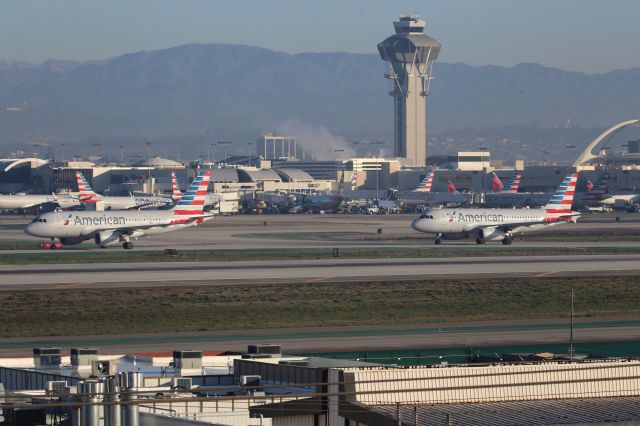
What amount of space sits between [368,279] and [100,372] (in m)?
48.4

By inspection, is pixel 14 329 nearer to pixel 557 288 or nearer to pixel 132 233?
pixel 557 288

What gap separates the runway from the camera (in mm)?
84625

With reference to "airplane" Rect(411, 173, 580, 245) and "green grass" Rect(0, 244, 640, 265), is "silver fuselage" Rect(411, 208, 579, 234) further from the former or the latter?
"green grass" Rect(0, 244, 640, 265)

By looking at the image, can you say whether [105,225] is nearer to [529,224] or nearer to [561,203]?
[529,224]

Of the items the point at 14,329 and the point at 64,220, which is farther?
the point at 64,220

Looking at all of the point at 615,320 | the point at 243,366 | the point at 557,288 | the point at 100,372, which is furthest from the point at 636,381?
the point at 557,288

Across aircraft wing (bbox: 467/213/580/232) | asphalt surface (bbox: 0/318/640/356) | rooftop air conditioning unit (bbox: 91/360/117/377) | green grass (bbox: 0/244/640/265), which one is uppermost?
rooftop air conditioning unit (bbox: 91/360/117/377)

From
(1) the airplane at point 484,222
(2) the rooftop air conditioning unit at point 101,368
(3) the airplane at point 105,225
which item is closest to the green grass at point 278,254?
(3) the airplane at point 105,225

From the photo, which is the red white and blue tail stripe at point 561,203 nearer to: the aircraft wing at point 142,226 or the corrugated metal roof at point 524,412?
the aircraft wing at point 142,226

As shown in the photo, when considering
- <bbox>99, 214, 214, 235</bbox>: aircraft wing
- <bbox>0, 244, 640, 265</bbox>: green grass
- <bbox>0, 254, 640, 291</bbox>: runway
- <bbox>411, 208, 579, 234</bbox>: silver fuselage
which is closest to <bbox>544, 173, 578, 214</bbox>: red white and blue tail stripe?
<bbox>411, 208, 579, 234</bbox>: silver fuselage

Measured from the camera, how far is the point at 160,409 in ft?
101

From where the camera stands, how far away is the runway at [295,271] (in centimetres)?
8462

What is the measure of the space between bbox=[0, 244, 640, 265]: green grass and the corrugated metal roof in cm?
7593

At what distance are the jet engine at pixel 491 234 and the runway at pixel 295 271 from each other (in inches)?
701
